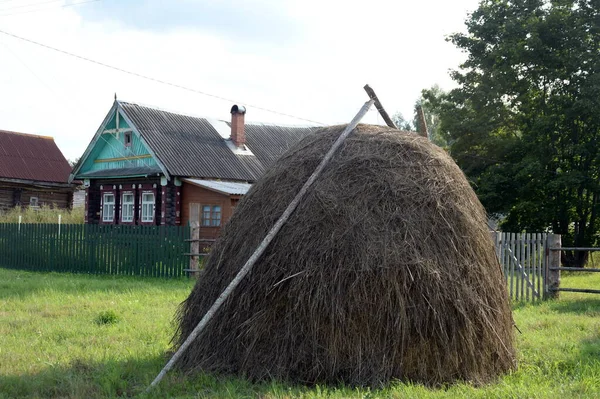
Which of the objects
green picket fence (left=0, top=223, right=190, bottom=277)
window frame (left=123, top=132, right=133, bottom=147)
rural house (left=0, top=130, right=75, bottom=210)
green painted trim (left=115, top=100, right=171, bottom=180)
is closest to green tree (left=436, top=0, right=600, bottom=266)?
green painted trim (left=115, top=100, right=171, bottom=180)

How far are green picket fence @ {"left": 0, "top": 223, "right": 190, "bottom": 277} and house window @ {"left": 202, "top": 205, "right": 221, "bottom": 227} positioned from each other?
7.53 meters

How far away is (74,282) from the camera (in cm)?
1609

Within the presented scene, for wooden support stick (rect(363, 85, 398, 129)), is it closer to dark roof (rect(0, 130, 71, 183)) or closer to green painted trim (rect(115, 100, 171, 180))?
green painted trim (rect(115, 100, 171, 180))

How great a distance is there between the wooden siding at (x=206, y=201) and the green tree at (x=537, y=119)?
9960 millimetres

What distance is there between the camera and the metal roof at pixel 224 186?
25188 mm

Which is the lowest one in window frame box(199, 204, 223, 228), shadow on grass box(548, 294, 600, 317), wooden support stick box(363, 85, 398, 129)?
shadow on grass box(548, 294, 600, 317)

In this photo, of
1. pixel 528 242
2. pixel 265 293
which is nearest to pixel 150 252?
pixel 528 242

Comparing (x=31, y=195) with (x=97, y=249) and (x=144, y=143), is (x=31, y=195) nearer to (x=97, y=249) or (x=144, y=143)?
(x=144, y=143)

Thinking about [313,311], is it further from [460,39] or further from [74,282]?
[460,39]

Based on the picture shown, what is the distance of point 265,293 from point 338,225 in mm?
1004

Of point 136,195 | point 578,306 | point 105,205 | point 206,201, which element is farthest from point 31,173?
point 578,306

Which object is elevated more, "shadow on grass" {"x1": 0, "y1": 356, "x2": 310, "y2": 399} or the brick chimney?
the brick chimney

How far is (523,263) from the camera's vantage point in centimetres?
1446

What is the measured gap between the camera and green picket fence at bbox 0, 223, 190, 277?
698 inches
